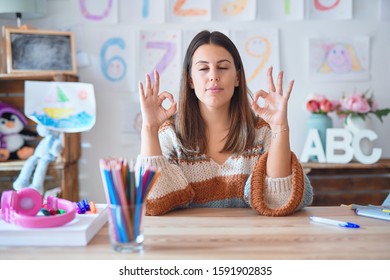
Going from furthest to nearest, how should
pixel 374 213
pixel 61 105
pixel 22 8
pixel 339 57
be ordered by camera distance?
pixel 339 57
pixel 61 105
pixel 22 8
pixel 374 213

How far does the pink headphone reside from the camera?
29.4 inches

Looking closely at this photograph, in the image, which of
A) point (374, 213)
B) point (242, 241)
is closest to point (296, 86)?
point (374, 213)

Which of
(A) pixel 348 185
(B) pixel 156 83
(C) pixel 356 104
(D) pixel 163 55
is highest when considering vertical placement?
(D) pixel 163 55

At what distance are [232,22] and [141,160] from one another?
1.39 metres

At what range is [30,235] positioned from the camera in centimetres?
74

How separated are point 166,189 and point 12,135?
51.3 inches

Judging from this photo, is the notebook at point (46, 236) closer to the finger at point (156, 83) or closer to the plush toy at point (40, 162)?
the finger at point (156, 83)

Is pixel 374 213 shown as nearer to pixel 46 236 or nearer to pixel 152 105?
pixel 152 105

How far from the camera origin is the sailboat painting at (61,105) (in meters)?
2.00

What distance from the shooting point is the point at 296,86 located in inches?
88.8

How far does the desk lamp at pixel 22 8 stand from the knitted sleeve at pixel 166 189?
47.9 inches

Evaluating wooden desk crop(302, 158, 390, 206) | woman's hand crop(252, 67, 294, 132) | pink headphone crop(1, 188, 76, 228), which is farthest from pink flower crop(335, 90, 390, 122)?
pink headphone crop(1, 188, 76, 228)

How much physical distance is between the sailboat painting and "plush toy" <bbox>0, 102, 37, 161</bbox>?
12 centimetres
